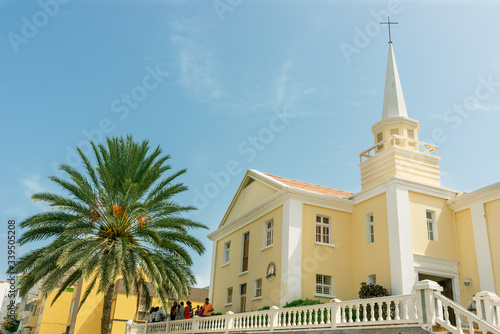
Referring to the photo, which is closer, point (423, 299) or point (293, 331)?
point (423, 299)

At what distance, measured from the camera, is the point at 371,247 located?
68.4 feet

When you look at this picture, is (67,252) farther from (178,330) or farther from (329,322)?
(329,322)

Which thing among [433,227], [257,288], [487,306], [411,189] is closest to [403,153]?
[411,189]

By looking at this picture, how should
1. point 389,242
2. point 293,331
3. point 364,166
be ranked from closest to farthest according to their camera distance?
point 293,331
point 389,242
point 364,166

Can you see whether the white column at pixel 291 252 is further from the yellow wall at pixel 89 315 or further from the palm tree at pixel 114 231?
the yellow wall at pixel 89 315

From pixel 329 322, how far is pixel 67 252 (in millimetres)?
10575

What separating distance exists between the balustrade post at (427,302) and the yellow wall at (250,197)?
13170mm

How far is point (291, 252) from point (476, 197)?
8437 mm

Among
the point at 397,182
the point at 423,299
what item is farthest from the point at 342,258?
the point at 423,299

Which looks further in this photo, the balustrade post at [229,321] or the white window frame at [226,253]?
the white window frame at [226,253]

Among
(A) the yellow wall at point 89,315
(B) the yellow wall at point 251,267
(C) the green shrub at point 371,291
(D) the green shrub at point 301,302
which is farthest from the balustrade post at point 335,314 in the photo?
(A) the yellow wall at point 89,315

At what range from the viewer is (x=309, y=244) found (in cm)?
2147

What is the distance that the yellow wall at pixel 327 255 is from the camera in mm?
20828

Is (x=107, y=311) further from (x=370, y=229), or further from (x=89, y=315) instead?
(x=89, y=315)
